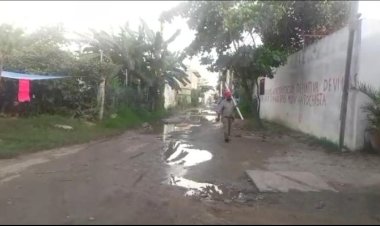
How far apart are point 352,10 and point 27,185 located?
27.2 ft

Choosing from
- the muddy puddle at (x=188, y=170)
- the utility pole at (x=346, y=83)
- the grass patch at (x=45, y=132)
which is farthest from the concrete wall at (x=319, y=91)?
the grass patch at (x=45, y=132)

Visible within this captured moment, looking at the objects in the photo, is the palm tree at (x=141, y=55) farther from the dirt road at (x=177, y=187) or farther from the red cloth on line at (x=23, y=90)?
the dirt road at (x=177, y=187)

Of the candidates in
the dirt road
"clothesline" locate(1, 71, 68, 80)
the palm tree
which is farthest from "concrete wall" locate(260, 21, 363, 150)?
"clothesline" locate(1, 71, 68, 80)

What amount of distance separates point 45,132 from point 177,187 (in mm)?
7911

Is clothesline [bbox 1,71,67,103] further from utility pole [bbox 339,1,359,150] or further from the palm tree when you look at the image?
utility pole [bbox 339,1,359,150]

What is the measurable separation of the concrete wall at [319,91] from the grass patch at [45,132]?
22.8 ft

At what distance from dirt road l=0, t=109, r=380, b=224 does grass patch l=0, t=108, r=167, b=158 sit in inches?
25.1

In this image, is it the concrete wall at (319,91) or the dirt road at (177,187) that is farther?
the concrete wall at (319,91)

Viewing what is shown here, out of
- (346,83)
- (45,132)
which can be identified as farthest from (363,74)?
(45,132)

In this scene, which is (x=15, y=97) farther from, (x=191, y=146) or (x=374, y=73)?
(x=374, y=73)

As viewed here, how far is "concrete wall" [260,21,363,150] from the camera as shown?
12.2m

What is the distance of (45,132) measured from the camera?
14.3 metres

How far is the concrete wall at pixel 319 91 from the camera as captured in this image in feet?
40.1

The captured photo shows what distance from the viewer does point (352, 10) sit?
11219 millimetres
